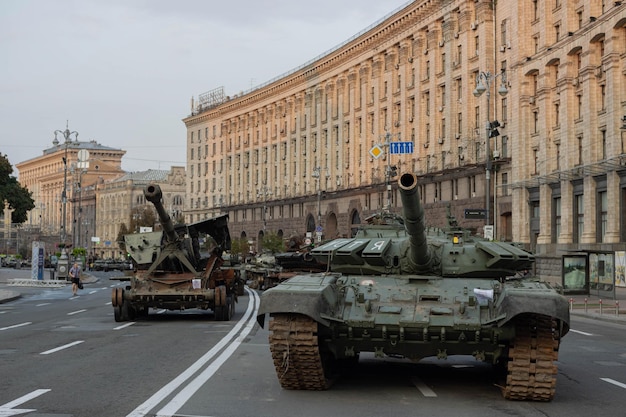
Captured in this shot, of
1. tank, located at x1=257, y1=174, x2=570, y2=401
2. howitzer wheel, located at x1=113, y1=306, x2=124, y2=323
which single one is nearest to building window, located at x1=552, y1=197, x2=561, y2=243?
howitzer wheel, located at x1=113, y1=306, x2=124, y2=323

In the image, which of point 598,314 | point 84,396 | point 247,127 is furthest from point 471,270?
point 247,127

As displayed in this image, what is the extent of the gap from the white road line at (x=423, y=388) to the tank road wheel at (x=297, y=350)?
1.19 metres

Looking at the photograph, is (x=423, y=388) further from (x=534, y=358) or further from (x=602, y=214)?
(x=602, y=214)

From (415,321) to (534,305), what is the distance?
136cm

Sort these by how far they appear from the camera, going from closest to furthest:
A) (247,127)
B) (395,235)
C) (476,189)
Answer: (395,235) → (476,189) → (247,127)

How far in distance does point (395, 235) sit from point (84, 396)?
5.70 m

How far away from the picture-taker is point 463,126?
206ft

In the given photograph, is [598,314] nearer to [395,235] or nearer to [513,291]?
[395,235]

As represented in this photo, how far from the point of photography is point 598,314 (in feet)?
95.3

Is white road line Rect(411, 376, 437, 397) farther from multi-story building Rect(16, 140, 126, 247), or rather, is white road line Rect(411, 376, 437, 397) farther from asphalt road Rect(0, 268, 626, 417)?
multi-story building Rect(16, 140, 126, 247)

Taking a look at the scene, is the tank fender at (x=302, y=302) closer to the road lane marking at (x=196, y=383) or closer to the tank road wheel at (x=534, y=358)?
the road lane marking at (x=196, y=383)

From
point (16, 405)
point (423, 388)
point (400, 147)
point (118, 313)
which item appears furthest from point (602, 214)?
point (16, 405)

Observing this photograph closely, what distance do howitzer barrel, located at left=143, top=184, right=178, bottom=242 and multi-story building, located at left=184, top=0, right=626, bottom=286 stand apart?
43.3 ft

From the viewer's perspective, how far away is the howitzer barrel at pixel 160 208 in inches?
768
